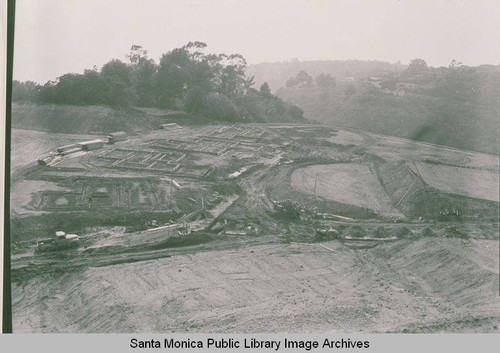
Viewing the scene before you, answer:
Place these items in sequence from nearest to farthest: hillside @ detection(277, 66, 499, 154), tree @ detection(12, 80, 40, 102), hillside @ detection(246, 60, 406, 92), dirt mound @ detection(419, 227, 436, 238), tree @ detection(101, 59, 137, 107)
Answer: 1. dirt mound @ detection(419, 227, 436, 238)
2. tree @ detection(12, 80, 40, 102)
3. hillside @ detection(277, 66, 499, 154)
4. tree @ detection(101, 59, 137, 107)
5. hillside @ detection(246, 60, 406, 92)

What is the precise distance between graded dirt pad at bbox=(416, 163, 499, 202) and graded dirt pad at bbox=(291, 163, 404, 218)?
9.76 feet

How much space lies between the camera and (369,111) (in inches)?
2060

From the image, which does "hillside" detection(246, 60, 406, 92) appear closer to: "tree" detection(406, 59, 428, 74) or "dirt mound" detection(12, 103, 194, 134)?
"tree" detection(406, 59, 428, 74)

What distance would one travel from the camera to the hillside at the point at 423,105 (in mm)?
37469

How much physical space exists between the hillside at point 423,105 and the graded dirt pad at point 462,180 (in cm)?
644

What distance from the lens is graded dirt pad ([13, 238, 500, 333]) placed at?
43.8 feet

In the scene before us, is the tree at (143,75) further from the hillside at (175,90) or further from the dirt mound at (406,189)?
the dirt mound at (406,189)

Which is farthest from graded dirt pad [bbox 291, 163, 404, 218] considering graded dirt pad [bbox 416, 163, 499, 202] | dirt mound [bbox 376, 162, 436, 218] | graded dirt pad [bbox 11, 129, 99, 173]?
graded dirt pad [bbox 11, 129, 99, 173]

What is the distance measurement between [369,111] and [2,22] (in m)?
45.7

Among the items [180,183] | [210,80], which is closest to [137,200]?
[180,183]

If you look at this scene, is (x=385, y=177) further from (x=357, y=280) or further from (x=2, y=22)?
(x=2, y=22)

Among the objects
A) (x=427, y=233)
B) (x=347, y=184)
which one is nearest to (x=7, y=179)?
(x=427, y=233)

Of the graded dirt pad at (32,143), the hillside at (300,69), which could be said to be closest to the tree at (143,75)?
the graded dirt pad at (32,143)

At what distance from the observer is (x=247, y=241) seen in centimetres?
1886
